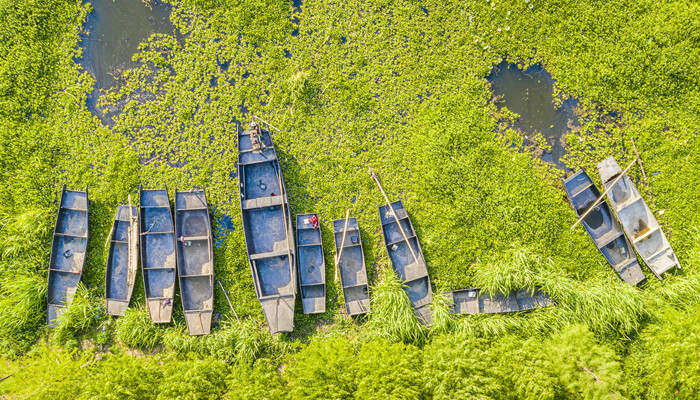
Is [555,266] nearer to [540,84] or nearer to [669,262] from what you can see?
[669,262]

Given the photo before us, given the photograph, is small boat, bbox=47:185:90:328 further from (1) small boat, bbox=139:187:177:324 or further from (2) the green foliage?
(2) the green foliage

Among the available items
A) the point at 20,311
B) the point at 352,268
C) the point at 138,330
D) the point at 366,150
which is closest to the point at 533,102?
the point at 366,150

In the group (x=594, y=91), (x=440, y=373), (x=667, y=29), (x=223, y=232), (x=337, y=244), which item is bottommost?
(x=440, y=373)

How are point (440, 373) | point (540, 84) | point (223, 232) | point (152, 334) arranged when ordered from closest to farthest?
point (440, 373) → point (152, 334) → point (223, 232) → point (540, 84)

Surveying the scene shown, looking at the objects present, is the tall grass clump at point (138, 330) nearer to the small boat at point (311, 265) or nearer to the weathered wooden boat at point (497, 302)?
the small boat at point (311, 265)

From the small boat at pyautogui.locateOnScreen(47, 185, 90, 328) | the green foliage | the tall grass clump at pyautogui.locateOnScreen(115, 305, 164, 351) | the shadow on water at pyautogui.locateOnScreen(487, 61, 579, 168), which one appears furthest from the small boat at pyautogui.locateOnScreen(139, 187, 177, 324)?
the green foliage

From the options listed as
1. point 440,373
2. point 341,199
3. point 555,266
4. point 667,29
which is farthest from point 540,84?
point 440,373

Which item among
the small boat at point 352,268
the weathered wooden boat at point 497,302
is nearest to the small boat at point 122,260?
the small boat at point 352,268

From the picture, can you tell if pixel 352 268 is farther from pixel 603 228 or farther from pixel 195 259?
pixel 603 228
